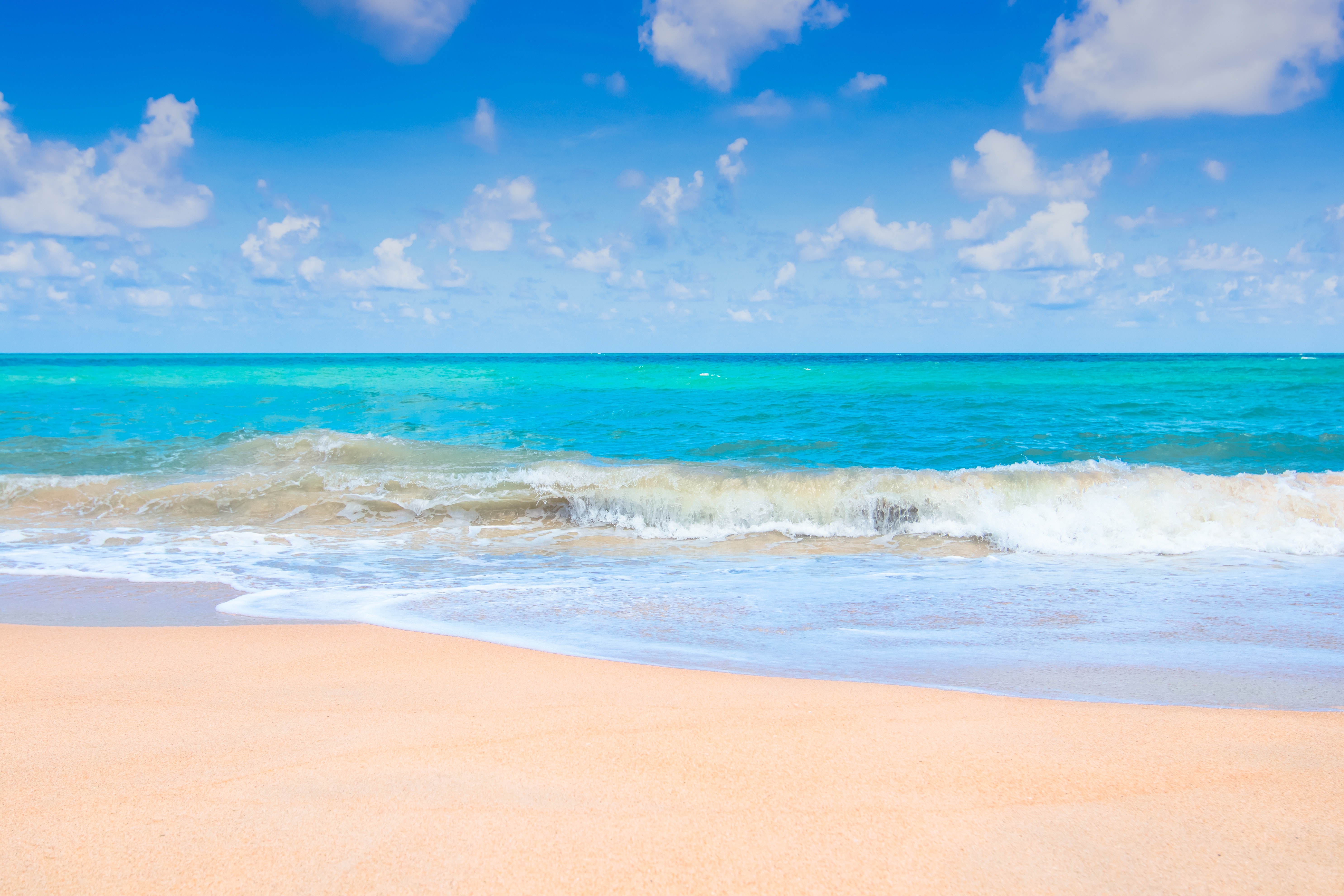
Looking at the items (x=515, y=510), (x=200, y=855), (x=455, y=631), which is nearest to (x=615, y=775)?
(x=200, y=855)

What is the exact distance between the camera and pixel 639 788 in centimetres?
254

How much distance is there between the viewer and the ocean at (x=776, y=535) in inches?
175

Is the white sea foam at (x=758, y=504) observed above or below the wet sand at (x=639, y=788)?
below

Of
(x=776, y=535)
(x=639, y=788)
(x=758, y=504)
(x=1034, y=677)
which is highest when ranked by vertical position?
(x=639, y=788)

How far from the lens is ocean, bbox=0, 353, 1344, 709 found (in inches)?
175

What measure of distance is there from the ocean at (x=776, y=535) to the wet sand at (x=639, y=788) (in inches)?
25.9

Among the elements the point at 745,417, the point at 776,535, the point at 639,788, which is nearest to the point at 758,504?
the point at 776,535

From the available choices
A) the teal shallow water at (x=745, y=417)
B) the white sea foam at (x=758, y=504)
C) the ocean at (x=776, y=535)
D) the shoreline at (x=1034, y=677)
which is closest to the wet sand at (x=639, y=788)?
the shoreline at (x=1034, y=677)

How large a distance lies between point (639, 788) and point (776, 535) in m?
6.30

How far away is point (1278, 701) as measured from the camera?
347cm

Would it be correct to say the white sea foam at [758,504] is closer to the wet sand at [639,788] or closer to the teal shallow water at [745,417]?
the teal shallow water at [745,417]

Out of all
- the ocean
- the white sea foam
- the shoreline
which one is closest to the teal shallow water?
the ocean

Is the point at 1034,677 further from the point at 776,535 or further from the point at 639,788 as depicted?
the point at 776,535

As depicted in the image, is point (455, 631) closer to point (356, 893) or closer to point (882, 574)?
point (356, 893)
